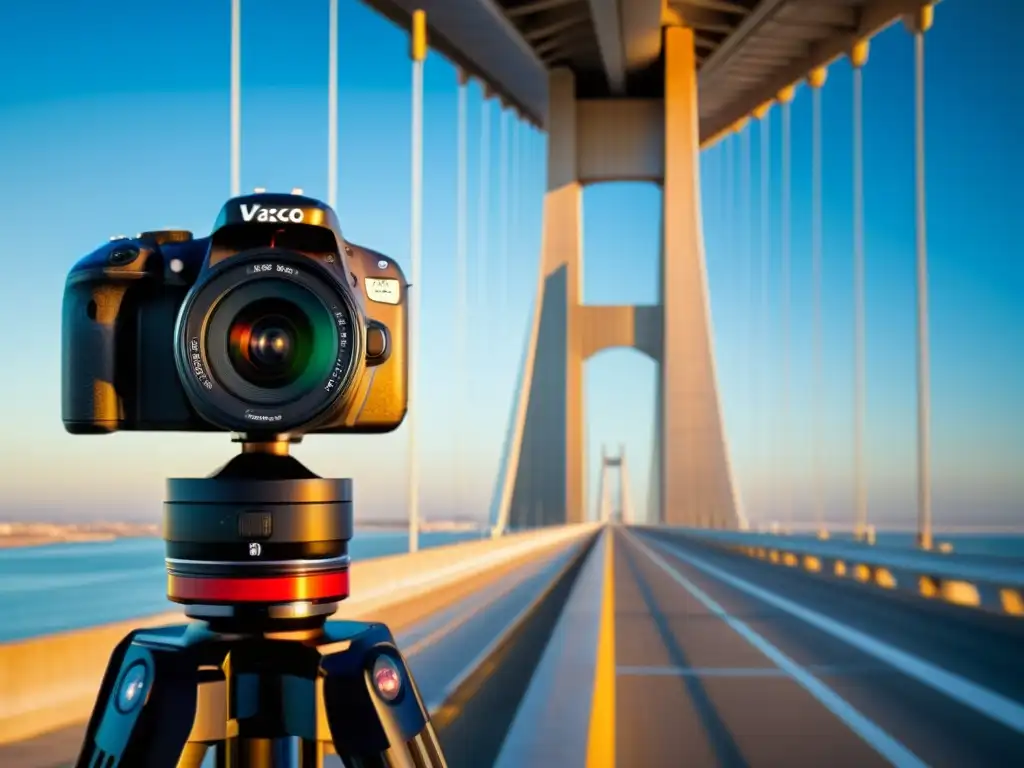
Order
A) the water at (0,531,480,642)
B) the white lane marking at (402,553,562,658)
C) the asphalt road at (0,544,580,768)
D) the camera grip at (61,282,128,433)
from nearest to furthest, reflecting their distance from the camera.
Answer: the camera grip at (61,282,128,433)
the asphalt road at (0,544,580,768)
the white lane marking at (402,553,562,658)
the water at (0,531,480,642)

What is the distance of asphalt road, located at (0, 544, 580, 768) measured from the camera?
3.72 metres

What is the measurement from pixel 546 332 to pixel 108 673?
3820 centimetres

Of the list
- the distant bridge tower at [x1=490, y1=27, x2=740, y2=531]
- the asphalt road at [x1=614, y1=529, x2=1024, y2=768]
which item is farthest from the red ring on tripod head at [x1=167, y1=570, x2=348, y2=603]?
the distant bridge tower at [x1=490, y1=27, x2=740, y2=531]

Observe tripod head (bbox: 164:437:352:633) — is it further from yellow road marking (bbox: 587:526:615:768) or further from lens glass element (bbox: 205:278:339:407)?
yellow road marking (bbox: 587:526:615:768)

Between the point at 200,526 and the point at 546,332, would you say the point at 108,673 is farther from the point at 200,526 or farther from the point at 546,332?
the point at 546,332

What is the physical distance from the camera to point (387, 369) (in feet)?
8.10

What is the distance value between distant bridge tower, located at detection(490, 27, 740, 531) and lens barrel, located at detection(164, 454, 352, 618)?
3275 centimetres

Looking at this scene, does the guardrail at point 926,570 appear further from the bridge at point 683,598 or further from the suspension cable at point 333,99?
the suspension cable at point 333,99

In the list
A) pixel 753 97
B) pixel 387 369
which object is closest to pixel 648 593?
pixel 387 369

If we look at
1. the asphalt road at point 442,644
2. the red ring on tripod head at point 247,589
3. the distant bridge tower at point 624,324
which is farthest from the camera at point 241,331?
Answer: the distant bridge tower at point 624,324

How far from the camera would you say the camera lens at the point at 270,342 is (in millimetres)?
2182

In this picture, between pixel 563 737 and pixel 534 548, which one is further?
pixel 534 548

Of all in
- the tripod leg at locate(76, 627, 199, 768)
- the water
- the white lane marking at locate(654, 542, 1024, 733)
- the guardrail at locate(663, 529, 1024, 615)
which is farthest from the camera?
the water

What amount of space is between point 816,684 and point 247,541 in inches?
166
